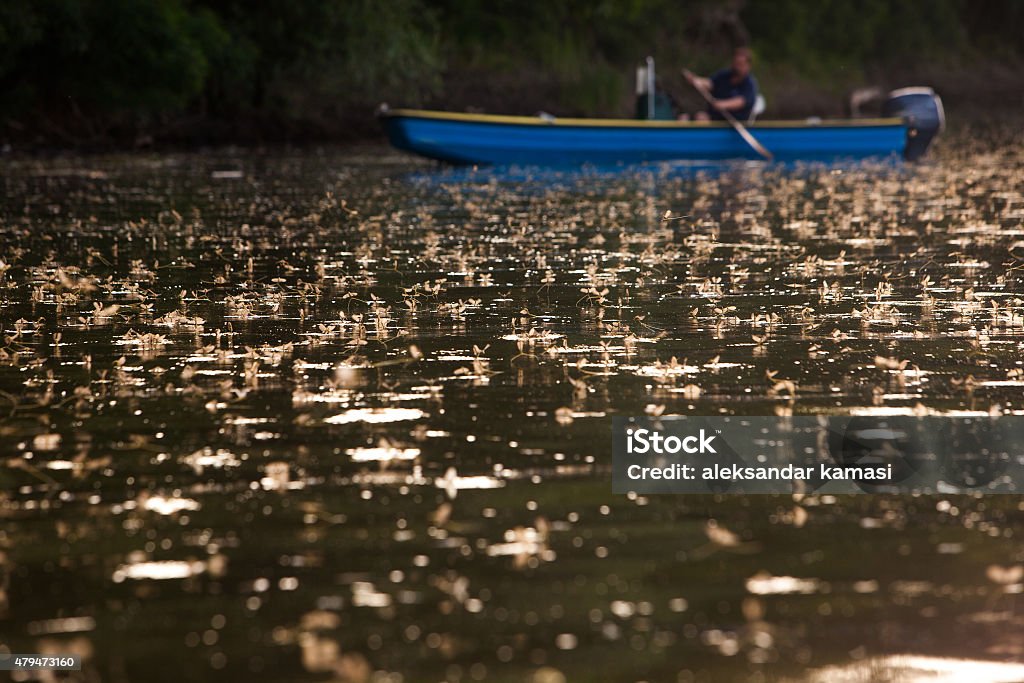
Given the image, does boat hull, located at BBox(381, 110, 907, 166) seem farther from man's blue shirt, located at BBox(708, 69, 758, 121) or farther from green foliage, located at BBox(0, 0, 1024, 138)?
green foliage, located at BBox(0, 0, 1024, 138)

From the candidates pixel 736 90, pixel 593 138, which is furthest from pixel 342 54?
pixel 736 90

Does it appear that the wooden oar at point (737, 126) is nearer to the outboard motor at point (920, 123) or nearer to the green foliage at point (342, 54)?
the outboard motor at point (920, 123)

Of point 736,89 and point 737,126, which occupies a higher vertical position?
point 736,89

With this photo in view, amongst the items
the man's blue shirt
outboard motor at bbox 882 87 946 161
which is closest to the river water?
the man's blue shirt

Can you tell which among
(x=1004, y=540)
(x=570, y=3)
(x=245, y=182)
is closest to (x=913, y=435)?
(x=1004, y=540)

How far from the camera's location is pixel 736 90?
35.0 metres

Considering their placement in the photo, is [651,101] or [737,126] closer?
[737,126]

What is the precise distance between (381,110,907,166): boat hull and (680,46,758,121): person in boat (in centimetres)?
40

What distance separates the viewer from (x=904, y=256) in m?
16.0

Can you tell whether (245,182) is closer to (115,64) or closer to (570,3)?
(115,64)

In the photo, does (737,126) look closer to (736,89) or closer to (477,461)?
(736,89)

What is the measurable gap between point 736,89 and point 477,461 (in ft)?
93.2

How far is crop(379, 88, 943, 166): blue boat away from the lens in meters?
33.9

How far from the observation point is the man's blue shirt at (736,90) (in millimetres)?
34844
